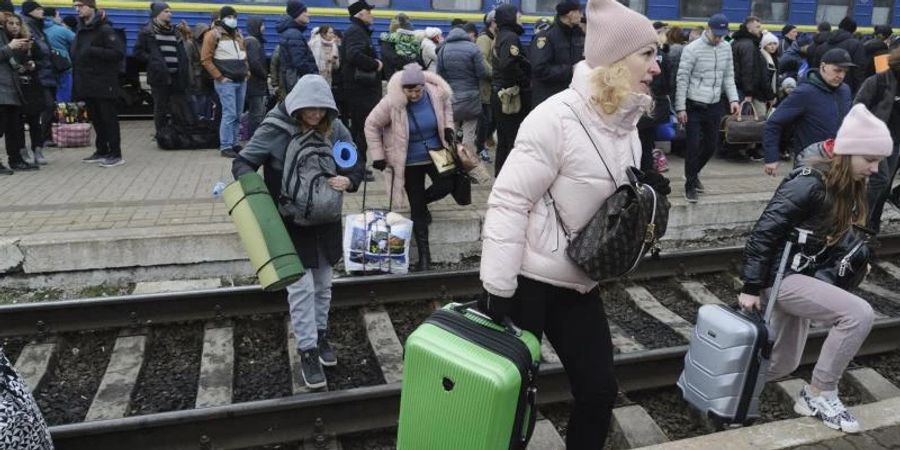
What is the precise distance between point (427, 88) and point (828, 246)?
3478 millimetres

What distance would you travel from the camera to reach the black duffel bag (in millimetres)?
10516

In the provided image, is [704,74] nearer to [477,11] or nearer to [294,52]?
[294,52]

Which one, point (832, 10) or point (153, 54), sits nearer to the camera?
point (153, 54)

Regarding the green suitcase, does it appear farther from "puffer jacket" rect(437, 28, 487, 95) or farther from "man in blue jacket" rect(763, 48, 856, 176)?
"puffer jacket" rect(437, 28, 487, 95)

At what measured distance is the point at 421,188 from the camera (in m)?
6.36

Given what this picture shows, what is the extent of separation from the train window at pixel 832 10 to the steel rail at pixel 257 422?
580 inches

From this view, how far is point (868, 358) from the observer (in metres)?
5.02

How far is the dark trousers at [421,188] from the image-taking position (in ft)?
20.6

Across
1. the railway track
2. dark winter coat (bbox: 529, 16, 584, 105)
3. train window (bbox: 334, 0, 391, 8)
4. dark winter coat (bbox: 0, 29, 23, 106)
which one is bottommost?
the railway track

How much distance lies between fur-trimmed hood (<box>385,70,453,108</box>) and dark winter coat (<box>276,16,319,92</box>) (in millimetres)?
3466

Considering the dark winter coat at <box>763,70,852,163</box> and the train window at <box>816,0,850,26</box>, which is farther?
the train window at <box>816,0,850,26</box>

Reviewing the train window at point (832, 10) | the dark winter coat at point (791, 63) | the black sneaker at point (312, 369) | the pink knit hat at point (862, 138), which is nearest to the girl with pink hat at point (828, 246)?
the pink knit hat at point (862, 138)

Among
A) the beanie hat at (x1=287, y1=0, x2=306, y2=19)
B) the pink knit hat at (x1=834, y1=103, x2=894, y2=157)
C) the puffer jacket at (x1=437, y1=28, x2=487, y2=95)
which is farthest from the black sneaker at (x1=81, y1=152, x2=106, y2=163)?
the pink knit hat at (x1=834, y1=103, x2=894, y2=157)

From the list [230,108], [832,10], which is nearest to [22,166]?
[230,108]
